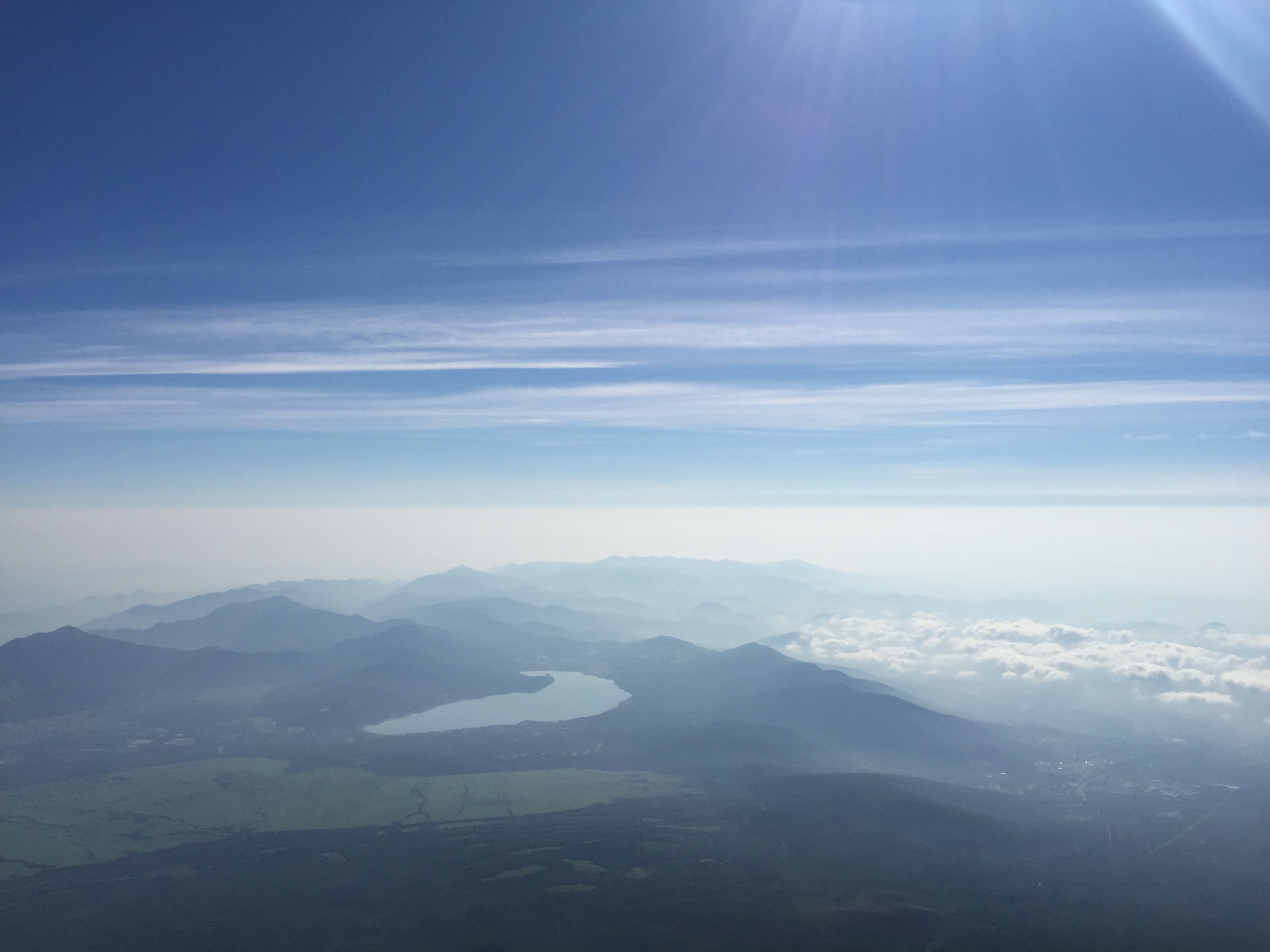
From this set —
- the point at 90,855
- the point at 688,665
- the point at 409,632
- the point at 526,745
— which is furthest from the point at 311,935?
the point at 409,632

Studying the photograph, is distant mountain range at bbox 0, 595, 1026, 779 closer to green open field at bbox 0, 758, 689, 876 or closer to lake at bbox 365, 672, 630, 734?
lake at bbox 365, 672, 630, 734

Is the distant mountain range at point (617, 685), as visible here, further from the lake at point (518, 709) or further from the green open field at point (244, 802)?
the green open field at point (244, 802)

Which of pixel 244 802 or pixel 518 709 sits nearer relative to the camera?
pixel 244 802

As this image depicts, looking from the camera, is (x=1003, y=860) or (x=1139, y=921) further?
(x=1003, y=860)

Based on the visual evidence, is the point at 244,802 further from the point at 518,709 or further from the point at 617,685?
the point at 617,685

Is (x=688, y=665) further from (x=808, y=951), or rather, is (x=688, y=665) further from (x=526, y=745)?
(x=808, y=951)

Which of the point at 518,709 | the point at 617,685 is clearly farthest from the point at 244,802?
the point at 617,685

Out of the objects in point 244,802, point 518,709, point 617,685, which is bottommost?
point 518,709
